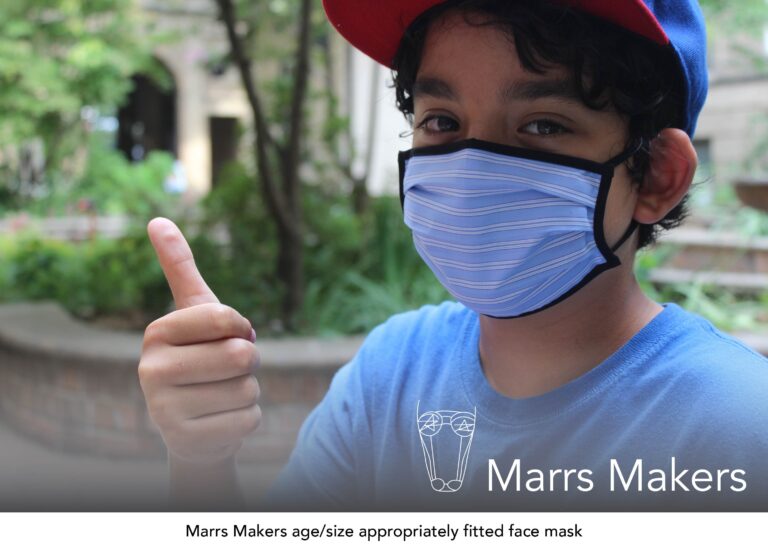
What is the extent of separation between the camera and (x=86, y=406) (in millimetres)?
4129

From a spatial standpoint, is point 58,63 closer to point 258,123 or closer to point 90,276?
point 90,276

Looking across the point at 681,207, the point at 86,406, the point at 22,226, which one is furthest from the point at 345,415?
the point at 22,226

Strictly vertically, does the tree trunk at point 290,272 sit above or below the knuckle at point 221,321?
below

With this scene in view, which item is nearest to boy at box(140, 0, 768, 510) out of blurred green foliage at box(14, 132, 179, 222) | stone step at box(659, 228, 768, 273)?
stone step at box(659, 228, 768, 273)

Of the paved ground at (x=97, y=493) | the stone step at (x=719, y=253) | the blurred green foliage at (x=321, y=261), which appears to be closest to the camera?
the paved ground at (x=97, y=493)

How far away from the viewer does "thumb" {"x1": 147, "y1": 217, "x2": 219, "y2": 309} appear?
3.47 feet

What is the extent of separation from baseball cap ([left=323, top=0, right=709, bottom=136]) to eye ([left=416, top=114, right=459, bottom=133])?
139 millimetres

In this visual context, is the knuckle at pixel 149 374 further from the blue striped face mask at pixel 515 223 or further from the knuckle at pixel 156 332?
the blue striped face mask at pixel 515 223

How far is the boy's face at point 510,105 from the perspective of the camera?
1064 millimetres

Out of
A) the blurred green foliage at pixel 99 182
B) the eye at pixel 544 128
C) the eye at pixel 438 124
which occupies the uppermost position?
the eye at pixel 544 128

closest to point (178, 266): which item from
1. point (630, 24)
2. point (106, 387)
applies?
point (630, 24)

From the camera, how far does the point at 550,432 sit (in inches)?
42.2

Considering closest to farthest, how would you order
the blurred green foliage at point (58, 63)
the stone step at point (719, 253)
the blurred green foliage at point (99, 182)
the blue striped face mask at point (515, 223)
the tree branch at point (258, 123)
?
1. the blue striped face mask at point (515, 223)
2. the tree branch at point (258, 123)
3. the stone step at point (719, 253)
4. the blurred green foliage at point (58, 63)
5. the blurred green foliage at point (99, 182)

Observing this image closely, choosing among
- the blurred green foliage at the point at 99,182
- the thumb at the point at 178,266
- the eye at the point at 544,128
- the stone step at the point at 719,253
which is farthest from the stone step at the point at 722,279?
the blurred green foliage at the point at 99,182
